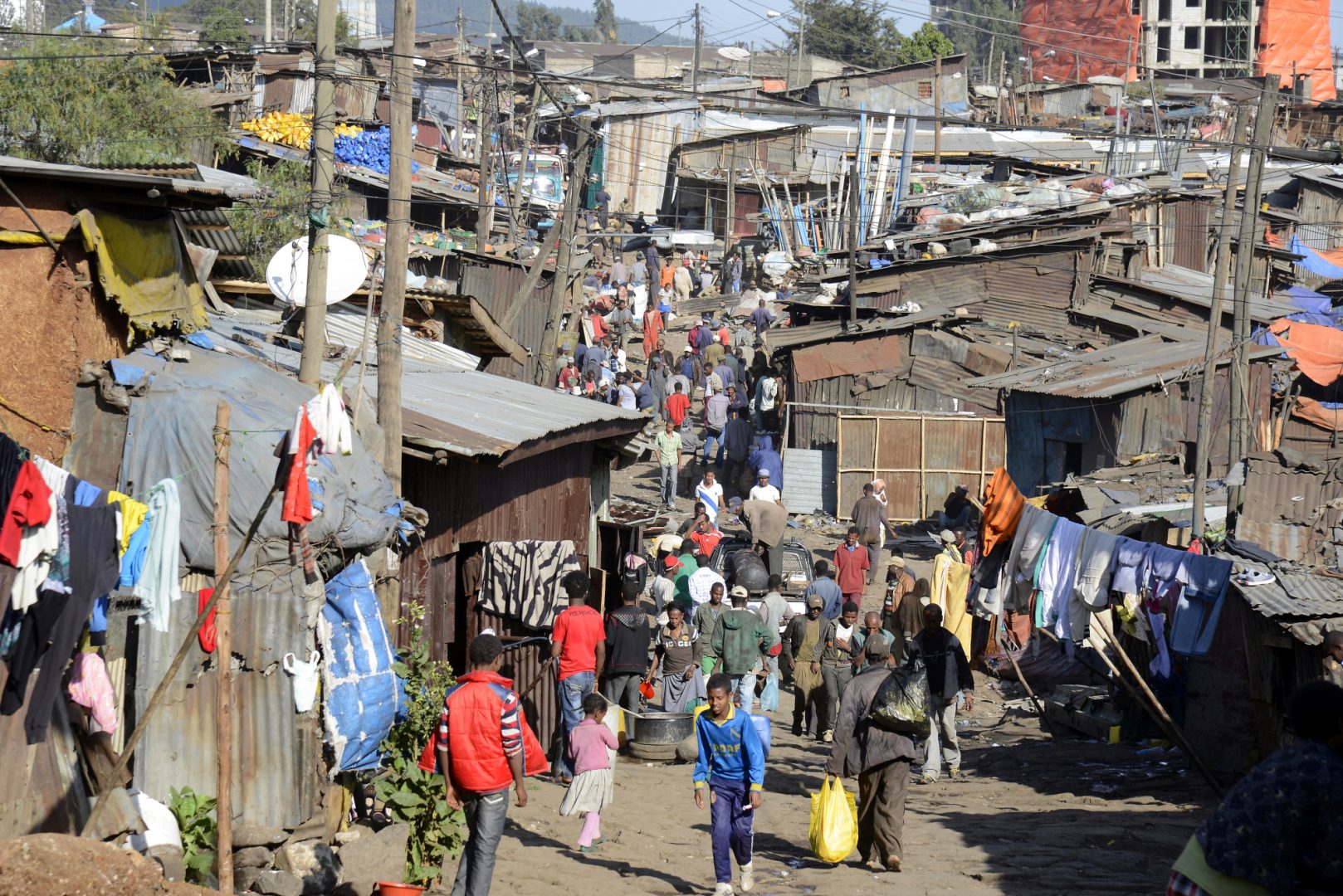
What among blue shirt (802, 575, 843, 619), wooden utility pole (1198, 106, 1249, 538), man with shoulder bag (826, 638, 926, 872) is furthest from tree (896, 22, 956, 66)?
man with shoulder bag (826, 638, 926, 872)

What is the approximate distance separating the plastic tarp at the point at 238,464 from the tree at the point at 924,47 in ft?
199

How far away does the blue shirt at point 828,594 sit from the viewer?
1553cm

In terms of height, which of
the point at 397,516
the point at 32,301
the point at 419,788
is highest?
the point at 32,301

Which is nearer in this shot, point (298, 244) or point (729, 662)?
point (298, 244)

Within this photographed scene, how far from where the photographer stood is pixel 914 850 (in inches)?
393

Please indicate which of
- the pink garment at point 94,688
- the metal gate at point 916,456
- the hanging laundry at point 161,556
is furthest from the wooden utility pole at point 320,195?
the metal gate at point 916,456

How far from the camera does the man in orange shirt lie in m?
11.4

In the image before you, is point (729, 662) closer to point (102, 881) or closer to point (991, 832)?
point (991, 832)

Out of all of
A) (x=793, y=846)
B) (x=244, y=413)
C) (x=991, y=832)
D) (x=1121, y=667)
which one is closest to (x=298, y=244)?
(x=244, y=413)

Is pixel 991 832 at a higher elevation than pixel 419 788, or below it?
below

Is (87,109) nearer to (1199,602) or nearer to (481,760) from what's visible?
(481,760)

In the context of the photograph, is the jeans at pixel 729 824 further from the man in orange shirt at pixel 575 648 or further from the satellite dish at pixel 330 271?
the satellite dish at pixel 330 271

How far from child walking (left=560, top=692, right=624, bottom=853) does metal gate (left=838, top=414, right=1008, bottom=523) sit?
53.7ft

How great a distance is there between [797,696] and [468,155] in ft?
125
